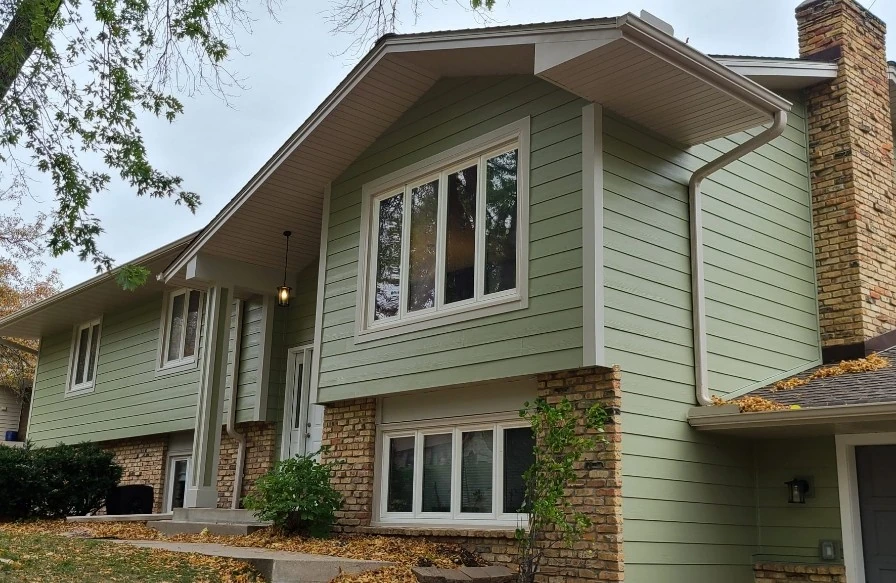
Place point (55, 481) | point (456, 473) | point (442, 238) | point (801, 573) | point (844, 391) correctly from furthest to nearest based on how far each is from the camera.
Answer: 1. point (55, 481)
2. point (442, 238)
3. point (456, 473)
4. point (801, 573)
5. point (844, 391)

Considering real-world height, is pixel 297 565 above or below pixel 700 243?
below

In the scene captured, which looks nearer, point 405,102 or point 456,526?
point 456,526

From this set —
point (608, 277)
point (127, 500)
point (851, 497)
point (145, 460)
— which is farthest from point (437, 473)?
point (145, 460)

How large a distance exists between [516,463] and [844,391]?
111 inches

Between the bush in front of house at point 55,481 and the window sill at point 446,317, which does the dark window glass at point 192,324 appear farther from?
the window sill at point 446,317

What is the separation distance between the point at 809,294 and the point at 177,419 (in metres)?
9.37

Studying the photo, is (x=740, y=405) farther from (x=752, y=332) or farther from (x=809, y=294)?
(x=809, y=294)

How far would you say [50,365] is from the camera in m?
18.9

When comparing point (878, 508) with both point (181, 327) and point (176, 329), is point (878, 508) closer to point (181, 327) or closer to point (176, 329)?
point (181, 327)

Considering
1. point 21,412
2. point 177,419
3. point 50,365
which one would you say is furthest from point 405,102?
point 21,412

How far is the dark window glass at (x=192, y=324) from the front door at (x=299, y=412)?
7.81ft

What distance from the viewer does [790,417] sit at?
718cm

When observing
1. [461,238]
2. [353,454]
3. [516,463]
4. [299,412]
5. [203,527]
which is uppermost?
[461,238]

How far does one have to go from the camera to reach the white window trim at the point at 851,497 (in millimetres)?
7586
